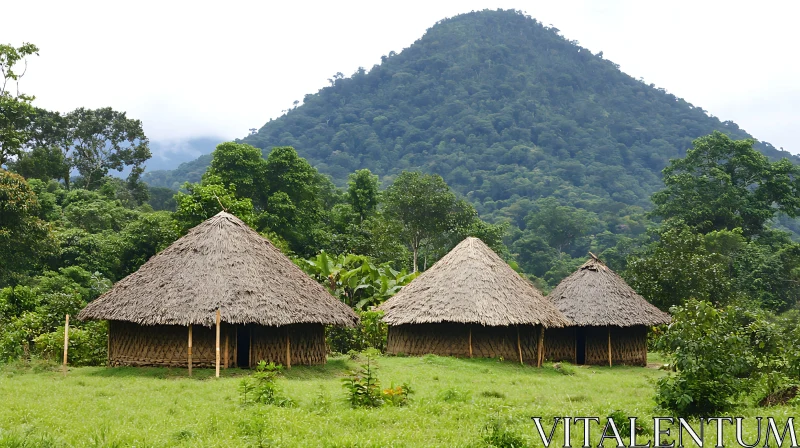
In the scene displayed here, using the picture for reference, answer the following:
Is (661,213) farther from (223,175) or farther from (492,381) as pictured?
(492,381)

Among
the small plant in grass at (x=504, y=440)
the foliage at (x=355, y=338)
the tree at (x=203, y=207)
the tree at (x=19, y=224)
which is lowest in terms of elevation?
the small plant in grass at (x=504, y=440)

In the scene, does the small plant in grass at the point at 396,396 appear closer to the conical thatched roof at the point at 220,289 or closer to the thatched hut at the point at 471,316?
the conical thatched roof at the point at 220,289

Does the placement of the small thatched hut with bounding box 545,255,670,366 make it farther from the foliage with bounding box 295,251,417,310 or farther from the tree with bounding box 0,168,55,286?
the tree with bounding box 0,168,55,286

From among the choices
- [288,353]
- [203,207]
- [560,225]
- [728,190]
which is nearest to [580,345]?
[288,353]

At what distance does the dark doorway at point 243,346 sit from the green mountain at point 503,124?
58925 millimetres

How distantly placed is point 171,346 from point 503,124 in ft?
302

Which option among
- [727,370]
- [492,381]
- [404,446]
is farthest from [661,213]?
[404,446]

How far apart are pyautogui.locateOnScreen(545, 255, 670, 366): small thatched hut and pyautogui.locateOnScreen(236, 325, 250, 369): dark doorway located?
427 inches

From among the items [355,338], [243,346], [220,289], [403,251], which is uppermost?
[403,251]

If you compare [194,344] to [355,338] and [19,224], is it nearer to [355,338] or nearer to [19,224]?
[355,338]

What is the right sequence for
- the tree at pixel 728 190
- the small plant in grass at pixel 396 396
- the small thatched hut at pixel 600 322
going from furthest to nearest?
the tree at pixel 728 190 < the small thatched hut at pixel 600 322 < the small plant in grass at pixel 396 396

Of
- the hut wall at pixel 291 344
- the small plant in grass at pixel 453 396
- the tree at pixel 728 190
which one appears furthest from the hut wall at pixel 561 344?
the tree at pixel 728 190

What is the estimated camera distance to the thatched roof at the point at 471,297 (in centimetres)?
2133

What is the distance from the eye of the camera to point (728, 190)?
4466 cm
